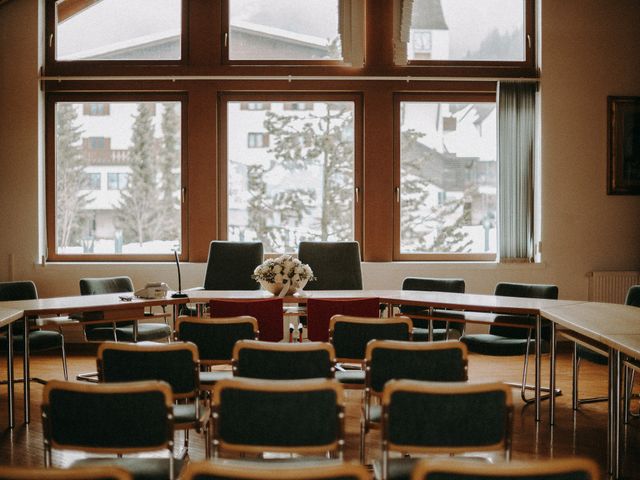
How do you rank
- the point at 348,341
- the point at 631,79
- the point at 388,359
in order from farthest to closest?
the point at 631,79
the point at 348,341
the point at 388,359

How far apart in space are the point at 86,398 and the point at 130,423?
7.0 inches

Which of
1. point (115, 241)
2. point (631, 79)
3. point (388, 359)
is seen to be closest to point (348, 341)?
point (388, 359)

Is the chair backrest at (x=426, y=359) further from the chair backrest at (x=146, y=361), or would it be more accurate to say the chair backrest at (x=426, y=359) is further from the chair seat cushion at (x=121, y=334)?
the chair seat cushion at (x=121, y=334)

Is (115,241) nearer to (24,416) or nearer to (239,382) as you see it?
(24,416)

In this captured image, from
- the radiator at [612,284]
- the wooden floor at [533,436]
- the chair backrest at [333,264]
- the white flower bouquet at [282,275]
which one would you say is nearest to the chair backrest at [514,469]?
the wooden floor at [533,436]

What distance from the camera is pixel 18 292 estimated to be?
18.0 feet

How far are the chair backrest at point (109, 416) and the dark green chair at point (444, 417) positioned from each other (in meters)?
0.80

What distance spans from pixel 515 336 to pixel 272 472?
3956 millimetres

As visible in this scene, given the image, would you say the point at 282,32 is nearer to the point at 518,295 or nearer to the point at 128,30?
the point at 128,30

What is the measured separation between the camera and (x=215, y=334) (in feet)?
12.3

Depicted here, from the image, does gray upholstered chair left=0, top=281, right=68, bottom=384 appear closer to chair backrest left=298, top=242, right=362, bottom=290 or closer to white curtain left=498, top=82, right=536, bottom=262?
chair backrest left=298, top=242, right=362, bottom=290

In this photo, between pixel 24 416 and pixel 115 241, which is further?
pixel 115 241

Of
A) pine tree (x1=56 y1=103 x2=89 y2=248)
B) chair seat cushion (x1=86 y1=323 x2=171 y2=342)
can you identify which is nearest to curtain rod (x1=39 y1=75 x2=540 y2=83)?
pine tree (x1=56 y1=103 x2=89 y2=248)

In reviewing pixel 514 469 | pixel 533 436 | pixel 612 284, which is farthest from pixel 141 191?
pixel 514 469
